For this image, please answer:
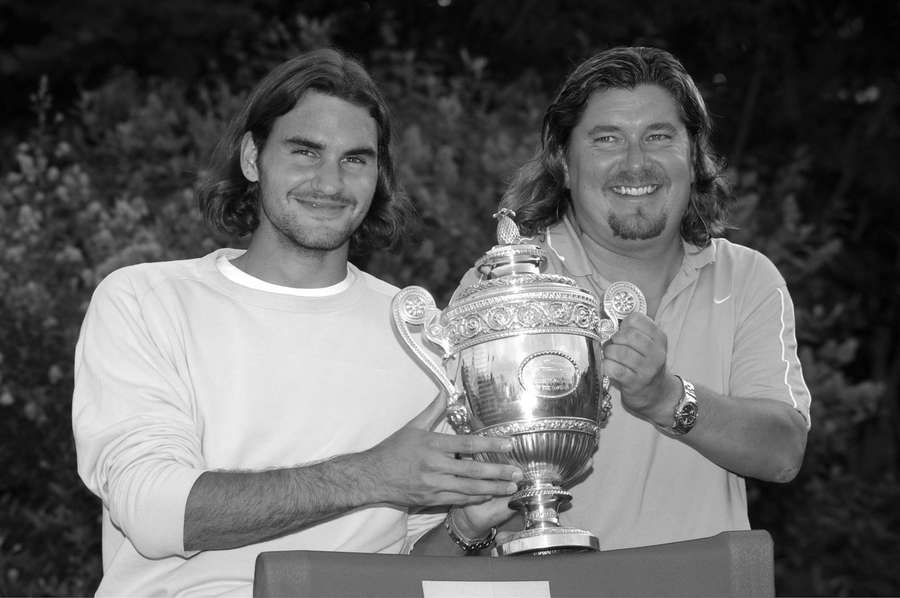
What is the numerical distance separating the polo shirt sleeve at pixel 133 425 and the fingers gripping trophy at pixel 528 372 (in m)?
0.54

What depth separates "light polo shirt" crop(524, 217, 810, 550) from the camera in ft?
11.6

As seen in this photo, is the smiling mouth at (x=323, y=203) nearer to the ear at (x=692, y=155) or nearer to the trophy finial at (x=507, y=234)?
the trophy finial at (x=507, y=234)

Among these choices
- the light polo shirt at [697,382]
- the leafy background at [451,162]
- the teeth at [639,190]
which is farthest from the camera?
the leafy background at [451,162]

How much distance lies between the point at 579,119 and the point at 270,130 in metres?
0.84

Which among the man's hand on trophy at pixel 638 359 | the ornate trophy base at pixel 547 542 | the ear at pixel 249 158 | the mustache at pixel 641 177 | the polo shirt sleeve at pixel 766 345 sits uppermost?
the ear at pixel 249 158

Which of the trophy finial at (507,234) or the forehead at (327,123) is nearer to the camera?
the trophy finial at (507,234)

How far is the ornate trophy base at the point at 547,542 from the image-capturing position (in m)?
2.87

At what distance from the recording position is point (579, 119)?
12.6ft

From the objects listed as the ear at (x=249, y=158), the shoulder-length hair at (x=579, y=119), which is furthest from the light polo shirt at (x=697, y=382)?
the ear at (x=249, y=158)

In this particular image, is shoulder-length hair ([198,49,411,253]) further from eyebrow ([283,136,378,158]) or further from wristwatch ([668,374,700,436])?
wristwatch ([668,374,700,436])

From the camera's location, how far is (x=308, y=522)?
296 cm

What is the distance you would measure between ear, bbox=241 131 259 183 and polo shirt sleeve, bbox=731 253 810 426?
1319 millimetres

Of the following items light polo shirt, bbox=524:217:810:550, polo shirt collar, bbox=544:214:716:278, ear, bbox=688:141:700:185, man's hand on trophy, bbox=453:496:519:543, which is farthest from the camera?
ear, bbox=688:141:700:185

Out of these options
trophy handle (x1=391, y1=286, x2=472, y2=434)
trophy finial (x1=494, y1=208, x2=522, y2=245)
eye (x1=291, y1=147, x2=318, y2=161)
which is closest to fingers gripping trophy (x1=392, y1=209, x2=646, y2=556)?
trophy handle (x1=391, y1=286, x2=472, y2=434)
